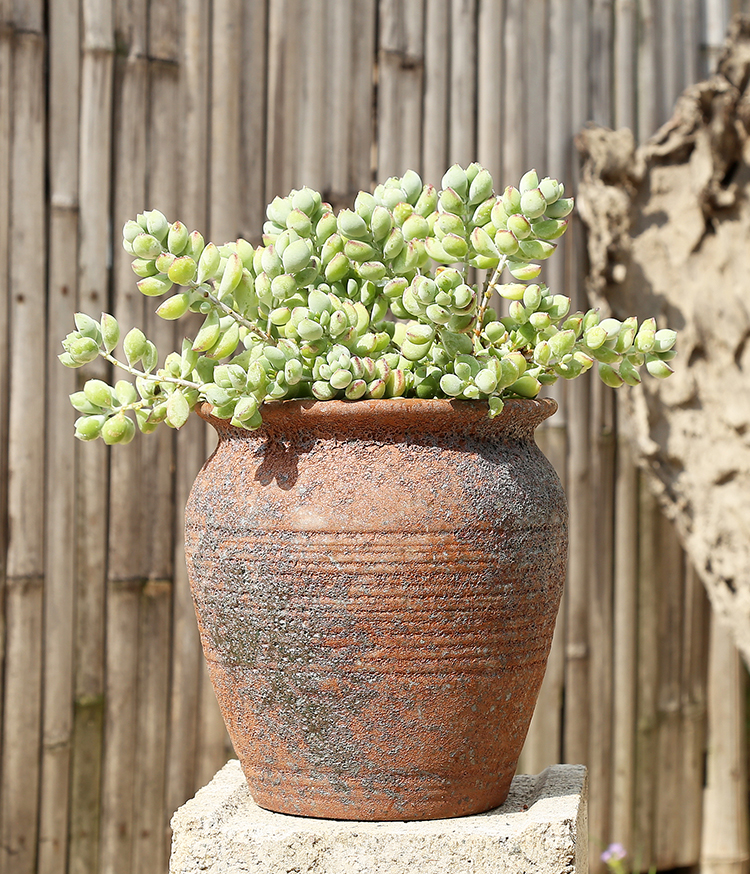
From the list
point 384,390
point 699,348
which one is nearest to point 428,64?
point 699,348

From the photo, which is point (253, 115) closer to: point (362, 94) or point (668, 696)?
point (362, 94)

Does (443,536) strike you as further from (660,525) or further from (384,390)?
(660,525)

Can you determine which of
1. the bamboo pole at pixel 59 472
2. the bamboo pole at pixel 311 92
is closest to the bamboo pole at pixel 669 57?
the bamboo pole at pixel 311 92

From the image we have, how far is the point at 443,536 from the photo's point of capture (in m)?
0.82

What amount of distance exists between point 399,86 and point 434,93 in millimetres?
78

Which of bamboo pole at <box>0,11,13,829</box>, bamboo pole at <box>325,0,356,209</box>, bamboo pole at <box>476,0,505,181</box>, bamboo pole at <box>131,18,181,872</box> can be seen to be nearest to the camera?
bamboo pole at <box>0,11,13,829</box>

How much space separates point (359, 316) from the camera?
0.91 m

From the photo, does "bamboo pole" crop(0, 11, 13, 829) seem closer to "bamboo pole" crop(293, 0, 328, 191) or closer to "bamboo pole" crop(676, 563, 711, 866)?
"bamboo pole" crop(293, 0, 328, 191)

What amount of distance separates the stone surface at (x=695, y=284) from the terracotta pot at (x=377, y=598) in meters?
1.10

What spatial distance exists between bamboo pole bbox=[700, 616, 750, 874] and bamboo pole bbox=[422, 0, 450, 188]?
121cm

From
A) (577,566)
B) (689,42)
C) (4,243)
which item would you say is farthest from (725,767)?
(4,243)

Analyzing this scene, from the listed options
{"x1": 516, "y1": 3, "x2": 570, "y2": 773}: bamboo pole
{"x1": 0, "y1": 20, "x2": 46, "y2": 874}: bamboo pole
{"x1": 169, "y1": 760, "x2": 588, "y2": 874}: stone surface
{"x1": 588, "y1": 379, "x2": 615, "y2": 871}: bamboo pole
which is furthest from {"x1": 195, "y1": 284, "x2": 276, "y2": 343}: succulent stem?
{"x1": 588, "y1": 379, "x2": 615, "y2": 871}: bamboo pole

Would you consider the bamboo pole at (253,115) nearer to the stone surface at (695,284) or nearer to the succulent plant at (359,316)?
the stone surface at (695,284)

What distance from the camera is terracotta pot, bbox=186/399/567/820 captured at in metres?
0.82
